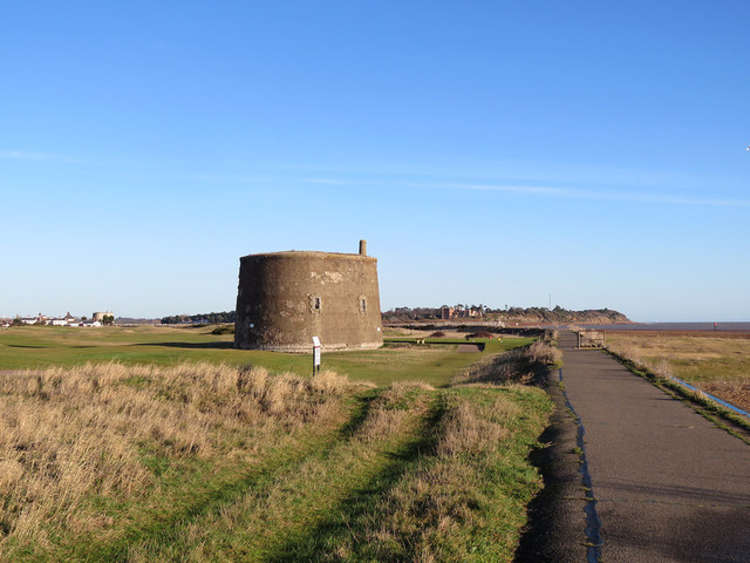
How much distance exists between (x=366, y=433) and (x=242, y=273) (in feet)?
96.6

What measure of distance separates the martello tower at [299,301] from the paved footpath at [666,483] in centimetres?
2492

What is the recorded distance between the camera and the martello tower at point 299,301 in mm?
37969

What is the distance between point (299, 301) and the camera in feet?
125

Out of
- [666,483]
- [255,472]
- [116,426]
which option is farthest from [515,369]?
[116,426]

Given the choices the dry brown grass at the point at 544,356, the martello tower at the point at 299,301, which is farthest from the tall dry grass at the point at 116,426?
the martello tower at the point at 299,301

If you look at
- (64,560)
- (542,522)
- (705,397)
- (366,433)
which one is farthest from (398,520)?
(705,397)

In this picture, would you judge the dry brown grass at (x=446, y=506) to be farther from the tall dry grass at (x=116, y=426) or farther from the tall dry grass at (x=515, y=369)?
the tall dry grass at (x=515, y=369)

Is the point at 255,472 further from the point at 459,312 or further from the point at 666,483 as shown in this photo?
the point at 459,312

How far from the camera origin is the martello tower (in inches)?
1495

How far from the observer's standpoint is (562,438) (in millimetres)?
11523

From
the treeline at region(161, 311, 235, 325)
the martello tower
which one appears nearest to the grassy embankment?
the martello tower

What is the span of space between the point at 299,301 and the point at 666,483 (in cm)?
3107

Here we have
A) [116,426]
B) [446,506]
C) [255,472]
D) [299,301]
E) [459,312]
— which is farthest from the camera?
[459,312]

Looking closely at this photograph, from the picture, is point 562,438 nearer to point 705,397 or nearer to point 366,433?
point 366,433
